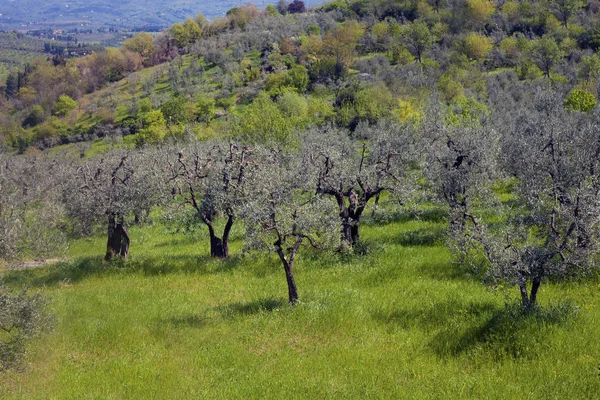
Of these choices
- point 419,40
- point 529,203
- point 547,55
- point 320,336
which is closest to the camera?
point 320,336

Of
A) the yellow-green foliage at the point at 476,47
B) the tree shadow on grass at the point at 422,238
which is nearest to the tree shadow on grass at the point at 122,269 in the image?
the tree shadow on grass at the point at 422,238

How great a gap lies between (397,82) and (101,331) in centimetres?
7244

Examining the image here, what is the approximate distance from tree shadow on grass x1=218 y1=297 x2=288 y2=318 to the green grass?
80 mm

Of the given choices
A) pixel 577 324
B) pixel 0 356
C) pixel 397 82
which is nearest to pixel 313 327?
pixel 577 324

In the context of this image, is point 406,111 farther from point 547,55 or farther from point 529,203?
point 529,203

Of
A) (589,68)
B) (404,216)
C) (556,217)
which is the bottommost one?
(404,216)

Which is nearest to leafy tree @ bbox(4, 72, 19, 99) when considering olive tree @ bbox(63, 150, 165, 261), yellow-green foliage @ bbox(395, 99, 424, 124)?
yellow-green foliage @ bbox(395, 99, 424, 124)

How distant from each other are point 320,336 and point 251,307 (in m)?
3.87

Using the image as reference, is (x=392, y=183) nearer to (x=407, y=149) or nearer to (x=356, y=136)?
(x=407, y=149)

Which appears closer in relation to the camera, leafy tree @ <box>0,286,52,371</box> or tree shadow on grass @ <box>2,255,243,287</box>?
leafy tree @ <box>0,286,52,371</box>

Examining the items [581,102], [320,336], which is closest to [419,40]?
[581,102]

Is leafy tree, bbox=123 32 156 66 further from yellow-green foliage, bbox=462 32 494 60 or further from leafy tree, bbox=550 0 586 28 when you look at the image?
leafy tree, bbox=550 0 586 28

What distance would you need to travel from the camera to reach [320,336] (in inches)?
630

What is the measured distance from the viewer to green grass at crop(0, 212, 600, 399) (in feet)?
41.3
